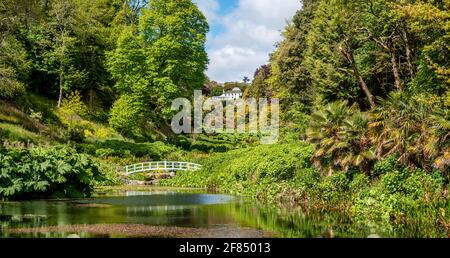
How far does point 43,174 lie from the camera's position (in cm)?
2294

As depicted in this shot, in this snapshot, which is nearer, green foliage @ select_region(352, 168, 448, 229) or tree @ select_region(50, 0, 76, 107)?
green foliage @ select_region(352, 168, 448, 229)

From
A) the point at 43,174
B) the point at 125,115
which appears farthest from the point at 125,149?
the point at 43,174

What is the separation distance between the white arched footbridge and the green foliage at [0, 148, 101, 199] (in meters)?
15.6

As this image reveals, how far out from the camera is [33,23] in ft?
119

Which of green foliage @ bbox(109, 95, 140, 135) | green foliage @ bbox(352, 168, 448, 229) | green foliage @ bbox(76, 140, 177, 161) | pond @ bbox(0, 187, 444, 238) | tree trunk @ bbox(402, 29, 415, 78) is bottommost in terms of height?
pond @ bbox(0, 187, 444, 238)

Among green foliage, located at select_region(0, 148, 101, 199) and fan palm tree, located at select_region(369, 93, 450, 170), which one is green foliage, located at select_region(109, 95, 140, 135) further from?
fan palm tree, located at select_region(369, 93, 450, 170)

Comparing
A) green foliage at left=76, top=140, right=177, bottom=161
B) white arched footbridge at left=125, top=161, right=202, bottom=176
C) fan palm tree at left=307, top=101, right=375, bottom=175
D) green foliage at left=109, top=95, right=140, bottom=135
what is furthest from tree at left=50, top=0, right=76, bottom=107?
fan palm tree at left=307, top=101, right=375, bottom=175

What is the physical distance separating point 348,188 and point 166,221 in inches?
318

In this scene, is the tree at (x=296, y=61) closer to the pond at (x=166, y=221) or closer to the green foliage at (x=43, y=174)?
the green foliage at (x=43, y=174)

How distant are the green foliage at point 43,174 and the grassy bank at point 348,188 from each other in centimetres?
844

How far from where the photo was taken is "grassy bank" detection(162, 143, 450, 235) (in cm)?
1619

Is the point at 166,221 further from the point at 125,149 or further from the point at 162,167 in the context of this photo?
the point at 125,149

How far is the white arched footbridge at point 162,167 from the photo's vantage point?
4163 cm
